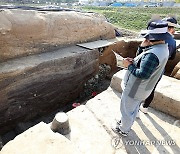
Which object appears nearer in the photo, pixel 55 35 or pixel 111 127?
pixel 111 127

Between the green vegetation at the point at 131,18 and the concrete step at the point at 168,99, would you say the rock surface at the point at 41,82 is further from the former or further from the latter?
the green vegetation at the point at 131,18

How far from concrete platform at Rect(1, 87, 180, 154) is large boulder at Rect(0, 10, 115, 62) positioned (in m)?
1.90

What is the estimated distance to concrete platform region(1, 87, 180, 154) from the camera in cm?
296

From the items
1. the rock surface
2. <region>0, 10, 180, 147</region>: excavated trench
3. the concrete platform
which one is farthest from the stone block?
the rock surface

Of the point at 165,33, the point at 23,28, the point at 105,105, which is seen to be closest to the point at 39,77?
the point at 23,28

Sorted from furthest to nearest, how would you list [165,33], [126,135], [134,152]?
1. [126,135]
2. [134,152]
3. [165,33]

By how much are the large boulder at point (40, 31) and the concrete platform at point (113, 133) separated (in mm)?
1896

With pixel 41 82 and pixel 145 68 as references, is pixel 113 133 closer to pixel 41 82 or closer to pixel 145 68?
pixel 145 68

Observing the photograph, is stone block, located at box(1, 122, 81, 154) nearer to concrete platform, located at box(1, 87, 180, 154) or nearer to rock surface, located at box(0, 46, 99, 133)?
concrete platform, located at box(1, 87, 180, 154)

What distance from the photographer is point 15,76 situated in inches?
163

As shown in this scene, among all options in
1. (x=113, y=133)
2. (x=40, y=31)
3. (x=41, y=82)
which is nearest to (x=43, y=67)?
(x=41, y=82)

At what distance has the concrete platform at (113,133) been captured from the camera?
2.96 m

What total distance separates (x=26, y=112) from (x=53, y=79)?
909 millimetres

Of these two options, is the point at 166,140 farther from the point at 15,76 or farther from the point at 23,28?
the point at 23,28
